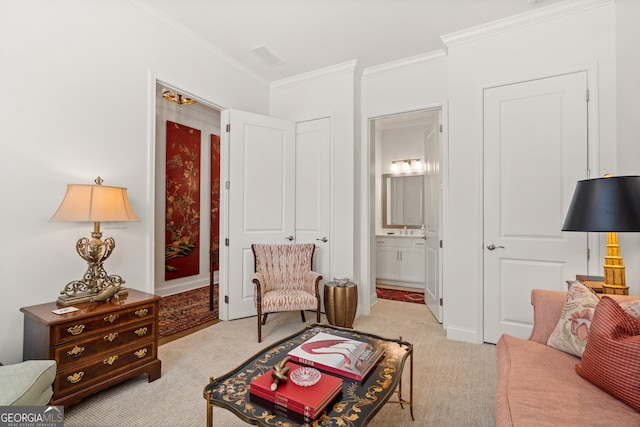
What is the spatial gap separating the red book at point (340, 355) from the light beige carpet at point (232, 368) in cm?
49

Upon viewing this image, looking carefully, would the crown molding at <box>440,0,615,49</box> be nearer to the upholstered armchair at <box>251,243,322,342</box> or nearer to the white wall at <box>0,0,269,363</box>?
the upholstered armchair at <box>251,243,322,342</box>

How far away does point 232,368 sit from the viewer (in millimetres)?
2389

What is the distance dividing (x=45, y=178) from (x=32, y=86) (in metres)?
0.58

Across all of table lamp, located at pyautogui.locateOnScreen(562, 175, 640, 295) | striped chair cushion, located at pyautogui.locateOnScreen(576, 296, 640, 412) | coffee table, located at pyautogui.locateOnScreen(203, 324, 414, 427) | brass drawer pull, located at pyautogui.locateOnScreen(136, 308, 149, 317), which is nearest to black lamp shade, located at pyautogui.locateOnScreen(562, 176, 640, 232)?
table lamp, located at pyautogui.locateOnScreen(562, 175, 640, 295)

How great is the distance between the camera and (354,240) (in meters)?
3.58

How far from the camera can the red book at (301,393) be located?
1.13m

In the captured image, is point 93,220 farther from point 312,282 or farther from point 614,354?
point 614,354

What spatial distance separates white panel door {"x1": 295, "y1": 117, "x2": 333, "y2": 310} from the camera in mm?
3693

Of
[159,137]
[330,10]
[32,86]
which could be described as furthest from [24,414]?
[159,137]

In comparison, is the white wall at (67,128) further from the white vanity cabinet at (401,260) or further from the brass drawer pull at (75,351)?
the white vanity cabinet at (401,260)

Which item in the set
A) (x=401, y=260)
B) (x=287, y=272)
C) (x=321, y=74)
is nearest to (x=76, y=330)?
(x=287, y=272)

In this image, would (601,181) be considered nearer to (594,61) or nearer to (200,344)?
(594,61)

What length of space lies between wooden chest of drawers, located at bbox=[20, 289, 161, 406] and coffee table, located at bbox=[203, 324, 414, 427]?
1.02m

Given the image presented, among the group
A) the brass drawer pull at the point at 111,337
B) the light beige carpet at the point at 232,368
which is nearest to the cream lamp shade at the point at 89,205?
the brass drawer pull at the point at 111,337
